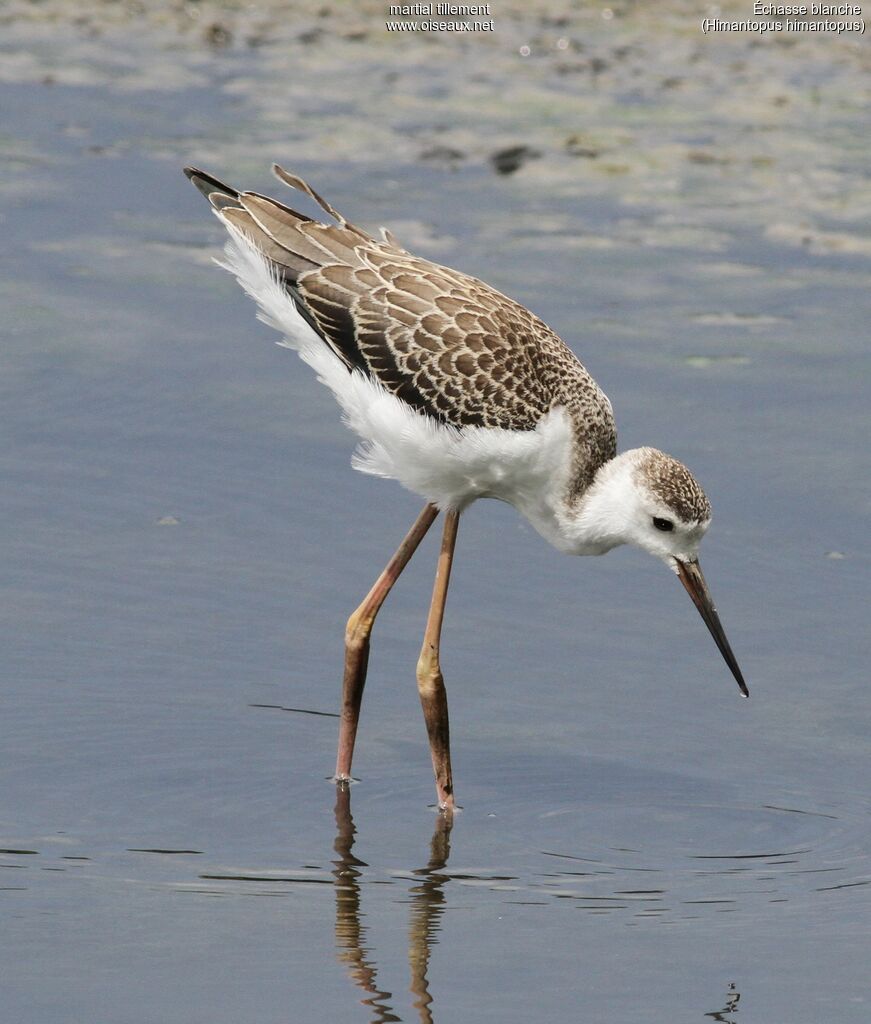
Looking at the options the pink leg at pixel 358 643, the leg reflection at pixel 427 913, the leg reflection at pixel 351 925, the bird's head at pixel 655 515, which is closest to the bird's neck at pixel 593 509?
the bird's head at pixel 655 515

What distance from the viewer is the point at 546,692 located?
7492 mm

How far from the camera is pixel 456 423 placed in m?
6.99

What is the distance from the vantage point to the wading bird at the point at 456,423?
6.95 m

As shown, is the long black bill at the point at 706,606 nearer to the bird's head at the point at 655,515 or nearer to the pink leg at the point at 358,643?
the bird's head at the point at 655,515

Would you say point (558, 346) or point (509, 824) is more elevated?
point (558, 346)

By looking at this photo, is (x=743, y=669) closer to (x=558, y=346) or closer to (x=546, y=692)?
(x=546, y=692)

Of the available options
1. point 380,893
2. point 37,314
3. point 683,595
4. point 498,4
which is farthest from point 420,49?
point 380,893

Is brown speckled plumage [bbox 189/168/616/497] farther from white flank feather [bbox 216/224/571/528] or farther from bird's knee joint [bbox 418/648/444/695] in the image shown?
bird's knee joint [bbox 418/648/444/695]

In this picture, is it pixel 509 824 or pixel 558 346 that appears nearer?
pixel 509 824

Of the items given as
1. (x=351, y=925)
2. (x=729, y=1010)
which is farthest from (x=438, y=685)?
(x=729, y=1010)

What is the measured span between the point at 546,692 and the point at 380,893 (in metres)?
1.62

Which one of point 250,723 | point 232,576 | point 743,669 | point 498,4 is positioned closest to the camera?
point 250,723

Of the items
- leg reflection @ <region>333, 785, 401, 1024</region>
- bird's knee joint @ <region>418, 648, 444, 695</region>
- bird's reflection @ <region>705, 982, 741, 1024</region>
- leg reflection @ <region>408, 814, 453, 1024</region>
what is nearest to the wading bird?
bird's knee joint @ <region>418, 648, 444, 695</region>

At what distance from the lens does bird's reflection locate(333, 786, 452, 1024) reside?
5.38 m
